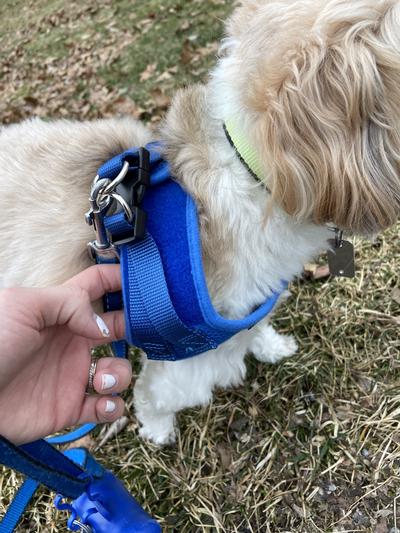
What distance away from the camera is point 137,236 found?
1460 millimetres

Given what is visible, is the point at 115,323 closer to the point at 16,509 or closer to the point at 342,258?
the point at 342,258

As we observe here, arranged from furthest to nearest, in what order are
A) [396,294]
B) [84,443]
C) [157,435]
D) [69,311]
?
1. [396,294]
2. [84,443]
3. [157,435]
4. [69,311]

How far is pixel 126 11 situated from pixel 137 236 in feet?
18.5

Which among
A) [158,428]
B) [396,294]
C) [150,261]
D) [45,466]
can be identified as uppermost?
[150,261]

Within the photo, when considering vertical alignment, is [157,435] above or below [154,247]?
below

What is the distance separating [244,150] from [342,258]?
0.68 meters

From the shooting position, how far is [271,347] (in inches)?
102

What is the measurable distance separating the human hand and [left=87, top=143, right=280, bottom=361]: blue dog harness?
5.4 inches

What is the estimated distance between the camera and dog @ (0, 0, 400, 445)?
1258 millimetres

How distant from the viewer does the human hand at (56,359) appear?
1314 millimetres

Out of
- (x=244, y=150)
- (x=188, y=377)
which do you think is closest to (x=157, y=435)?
(x=188, y=377)

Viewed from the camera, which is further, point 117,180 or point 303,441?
point 303,441

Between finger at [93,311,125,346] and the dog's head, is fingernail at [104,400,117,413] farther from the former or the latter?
the dog's head

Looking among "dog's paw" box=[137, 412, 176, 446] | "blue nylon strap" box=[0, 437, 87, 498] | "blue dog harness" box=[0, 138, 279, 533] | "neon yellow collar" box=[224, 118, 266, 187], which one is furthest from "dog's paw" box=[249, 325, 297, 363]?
"neon yellow collar" box=[224, 118, 266, 187]
